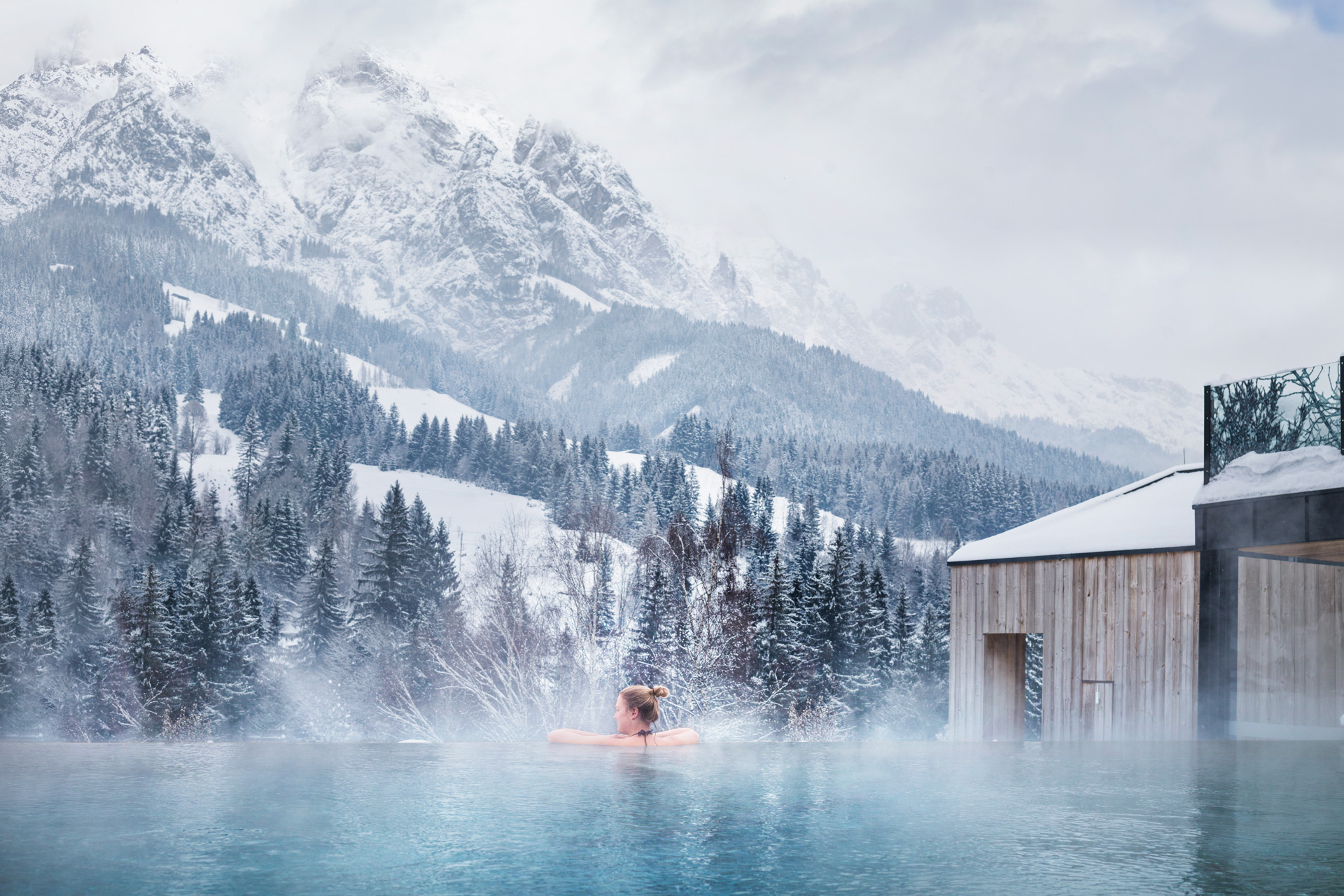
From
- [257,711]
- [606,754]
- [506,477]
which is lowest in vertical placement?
[257,711]

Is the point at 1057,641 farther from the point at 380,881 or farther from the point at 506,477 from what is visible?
the point at 506,477

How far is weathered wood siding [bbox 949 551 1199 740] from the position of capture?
47.1ft

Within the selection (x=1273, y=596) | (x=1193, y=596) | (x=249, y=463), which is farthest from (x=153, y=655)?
(x=249, y=463)

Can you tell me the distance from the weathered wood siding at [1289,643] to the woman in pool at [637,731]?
6282 mm

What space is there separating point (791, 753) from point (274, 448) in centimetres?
10628

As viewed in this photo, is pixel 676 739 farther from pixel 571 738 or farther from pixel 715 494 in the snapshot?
pixel 715 494

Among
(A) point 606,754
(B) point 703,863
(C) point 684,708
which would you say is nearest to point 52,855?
(B) point 703,863

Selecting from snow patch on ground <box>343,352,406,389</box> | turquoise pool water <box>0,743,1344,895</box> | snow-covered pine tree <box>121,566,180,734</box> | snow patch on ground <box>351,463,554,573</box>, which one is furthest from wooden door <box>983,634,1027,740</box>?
snow patch on ground <box>343,352,406,389</box>

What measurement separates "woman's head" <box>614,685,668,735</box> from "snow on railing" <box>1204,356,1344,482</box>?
5.95m

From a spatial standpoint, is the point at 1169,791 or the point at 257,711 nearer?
the point at 1169,791

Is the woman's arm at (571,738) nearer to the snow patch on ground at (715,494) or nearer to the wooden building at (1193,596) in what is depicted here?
the wooden building at (1193,596)

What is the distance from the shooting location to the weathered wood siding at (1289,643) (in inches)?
471

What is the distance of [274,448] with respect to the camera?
353 feet

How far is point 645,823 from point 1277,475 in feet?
24.7
